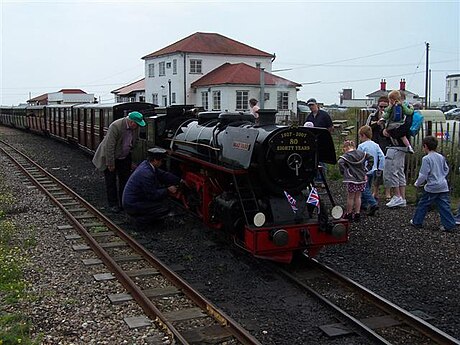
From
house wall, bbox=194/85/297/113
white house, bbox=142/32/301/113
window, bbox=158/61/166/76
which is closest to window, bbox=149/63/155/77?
white house, bbox=142/32/301/113

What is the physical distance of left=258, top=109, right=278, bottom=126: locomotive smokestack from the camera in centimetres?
751

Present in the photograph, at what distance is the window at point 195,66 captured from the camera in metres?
54.1

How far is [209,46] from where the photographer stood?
2197 inches

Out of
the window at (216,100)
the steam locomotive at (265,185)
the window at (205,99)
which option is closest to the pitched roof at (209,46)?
the window at (205,99)

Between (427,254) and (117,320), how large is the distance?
4438 mm

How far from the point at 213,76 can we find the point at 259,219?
47.1 m

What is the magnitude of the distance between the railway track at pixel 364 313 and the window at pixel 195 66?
48.8 metres

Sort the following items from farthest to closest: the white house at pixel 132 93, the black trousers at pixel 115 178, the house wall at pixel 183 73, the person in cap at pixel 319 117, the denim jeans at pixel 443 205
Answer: the white house at pixel 132 93, the house wall at pixel 183 73, the person in cap at pixel 319 117, the black trousers at pixel 115 178, the denim jeans at pixel 443 205

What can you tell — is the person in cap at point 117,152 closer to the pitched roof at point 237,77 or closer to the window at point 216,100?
the pitched roof at point 237,77

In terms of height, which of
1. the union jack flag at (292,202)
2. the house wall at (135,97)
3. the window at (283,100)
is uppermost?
the house wall at (135,97)

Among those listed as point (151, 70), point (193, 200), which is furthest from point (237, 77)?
point (193, 200)

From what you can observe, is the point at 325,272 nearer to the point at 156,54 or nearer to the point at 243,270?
the point at 243,270

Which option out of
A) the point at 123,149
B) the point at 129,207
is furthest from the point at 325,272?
the point at 123,149

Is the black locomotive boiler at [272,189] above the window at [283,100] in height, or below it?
below
